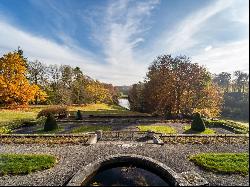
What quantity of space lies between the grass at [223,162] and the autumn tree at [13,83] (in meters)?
24.7

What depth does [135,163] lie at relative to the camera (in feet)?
42.5

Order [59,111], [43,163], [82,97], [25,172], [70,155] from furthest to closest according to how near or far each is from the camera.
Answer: [82,97], [59,111], [70,155], [43,163], [25,172]

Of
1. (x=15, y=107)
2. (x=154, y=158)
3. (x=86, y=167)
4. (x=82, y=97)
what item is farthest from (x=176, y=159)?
(x=82, y=97)

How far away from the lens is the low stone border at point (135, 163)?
10305mm

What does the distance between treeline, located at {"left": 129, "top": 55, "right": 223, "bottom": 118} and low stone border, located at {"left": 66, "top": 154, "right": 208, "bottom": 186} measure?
21165 mm

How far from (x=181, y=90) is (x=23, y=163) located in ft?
83.2

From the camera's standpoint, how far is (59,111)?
32.1m

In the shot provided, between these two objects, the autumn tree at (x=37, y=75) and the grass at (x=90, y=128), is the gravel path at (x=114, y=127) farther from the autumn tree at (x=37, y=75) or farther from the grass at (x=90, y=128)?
the autumn tree at (x=37, y=75)

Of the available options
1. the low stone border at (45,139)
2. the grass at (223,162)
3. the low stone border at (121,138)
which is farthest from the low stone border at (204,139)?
the low stone border at (45,139)

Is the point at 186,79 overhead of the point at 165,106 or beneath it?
overhead

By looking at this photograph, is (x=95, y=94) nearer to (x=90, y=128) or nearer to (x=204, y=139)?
(x=90, y=128)

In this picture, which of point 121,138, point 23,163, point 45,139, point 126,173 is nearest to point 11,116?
point 45,139

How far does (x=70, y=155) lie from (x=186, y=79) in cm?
2284

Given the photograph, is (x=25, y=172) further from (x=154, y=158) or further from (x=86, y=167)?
(x=154, y=158)
